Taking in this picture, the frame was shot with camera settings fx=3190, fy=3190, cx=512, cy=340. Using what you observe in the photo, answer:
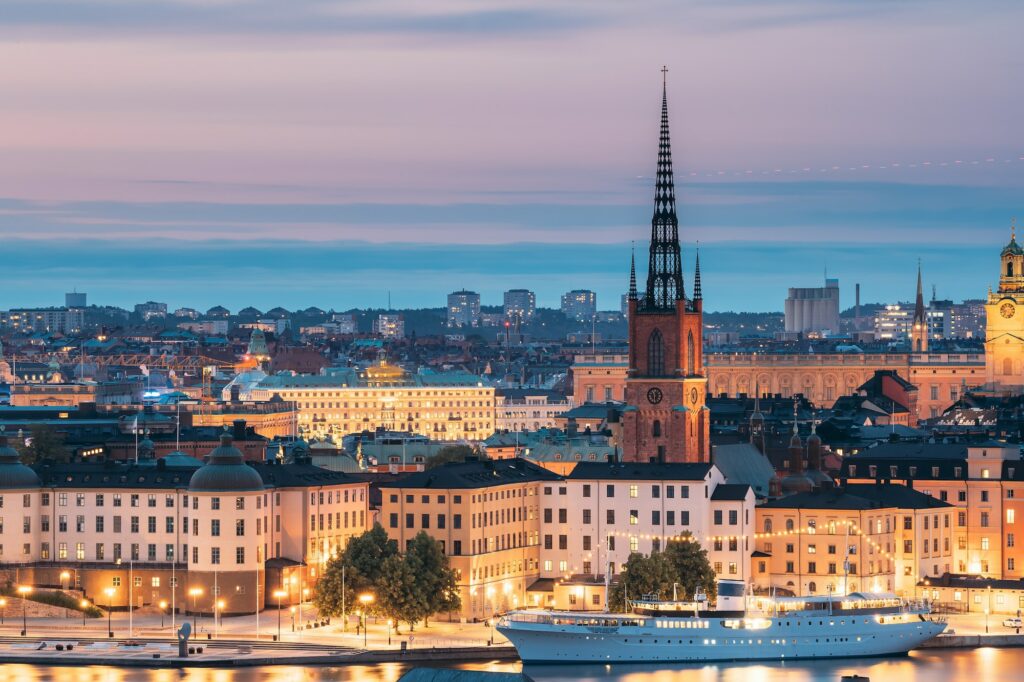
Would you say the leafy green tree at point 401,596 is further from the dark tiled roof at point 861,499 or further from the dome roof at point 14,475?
the dome roof at point 14,475

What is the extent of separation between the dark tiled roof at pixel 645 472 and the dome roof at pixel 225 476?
37.6ft

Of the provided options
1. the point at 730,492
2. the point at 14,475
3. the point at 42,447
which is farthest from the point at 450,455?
the point at 14,475

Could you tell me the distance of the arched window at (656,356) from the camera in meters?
122

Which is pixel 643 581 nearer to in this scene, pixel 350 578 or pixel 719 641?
pixel 719 641

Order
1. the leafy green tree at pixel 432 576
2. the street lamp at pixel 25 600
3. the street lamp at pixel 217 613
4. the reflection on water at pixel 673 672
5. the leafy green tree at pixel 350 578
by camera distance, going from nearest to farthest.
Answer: the reflection on water at pixel 673 672 → the leafy green tree at pixel 350 578 → the street lamp at pixel 217 613 → the leafy green tree at pixel 432 576 → the street lamp at pixel 25 600

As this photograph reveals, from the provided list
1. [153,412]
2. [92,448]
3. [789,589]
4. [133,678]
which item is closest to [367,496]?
[789,589]

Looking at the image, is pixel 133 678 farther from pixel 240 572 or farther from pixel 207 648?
pixel 240 572

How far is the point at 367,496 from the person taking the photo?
109625mm

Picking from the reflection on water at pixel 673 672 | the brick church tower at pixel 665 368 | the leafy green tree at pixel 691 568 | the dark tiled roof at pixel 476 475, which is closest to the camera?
the reflection on water at pixel 673 672

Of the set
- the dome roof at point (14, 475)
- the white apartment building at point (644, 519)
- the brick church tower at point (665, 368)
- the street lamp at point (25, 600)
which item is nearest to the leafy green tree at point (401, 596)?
the white apartment building at point (644, 519)

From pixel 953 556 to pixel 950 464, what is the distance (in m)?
4.97

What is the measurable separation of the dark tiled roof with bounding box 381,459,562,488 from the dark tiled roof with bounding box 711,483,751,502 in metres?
5.59

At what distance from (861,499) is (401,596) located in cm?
1819

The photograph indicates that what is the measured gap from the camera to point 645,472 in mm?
106250
